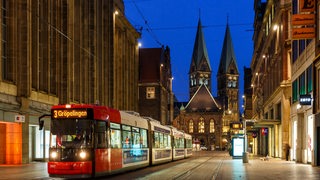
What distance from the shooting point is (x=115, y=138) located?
26391mm

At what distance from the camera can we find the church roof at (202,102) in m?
188

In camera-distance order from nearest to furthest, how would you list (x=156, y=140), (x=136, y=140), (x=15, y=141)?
(x=136, y=140)
(x=156, y=140)
(x=15, y=141)

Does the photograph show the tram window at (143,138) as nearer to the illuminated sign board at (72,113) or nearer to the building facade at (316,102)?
the illuminated sign board at (72,113)

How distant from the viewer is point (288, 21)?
48.9 m

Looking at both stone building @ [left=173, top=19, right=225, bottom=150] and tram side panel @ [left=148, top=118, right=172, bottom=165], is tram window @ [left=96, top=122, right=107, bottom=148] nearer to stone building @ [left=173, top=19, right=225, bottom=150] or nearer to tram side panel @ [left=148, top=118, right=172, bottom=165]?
tram side panel @ [left=148, top=118, right=172, bottom=165]

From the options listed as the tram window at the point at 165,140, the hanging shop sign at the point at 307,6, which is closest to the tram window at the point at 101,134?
the hanging shop sign at the point at 307,6

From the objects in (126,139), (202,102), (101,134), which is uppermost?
(202,102)

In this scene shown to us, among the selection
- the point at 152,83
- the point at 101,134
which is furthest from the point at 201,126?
the point at 101,134

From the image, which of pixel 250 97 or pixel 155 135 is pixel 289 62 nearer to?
pixel 155 135

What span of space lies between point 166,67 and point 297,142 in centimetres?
7327

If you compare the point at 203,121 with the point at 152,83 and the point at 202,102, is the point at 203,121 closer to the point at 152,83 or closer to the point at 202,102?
the point at 202,102

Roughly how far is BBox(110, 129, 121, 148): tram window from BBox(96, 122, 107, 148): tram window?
940 mm

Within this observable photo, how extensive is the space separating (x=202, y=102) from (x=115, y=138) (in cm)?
16524

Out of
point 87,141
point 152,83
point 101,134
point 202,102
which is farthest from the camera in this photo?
point 202,102
